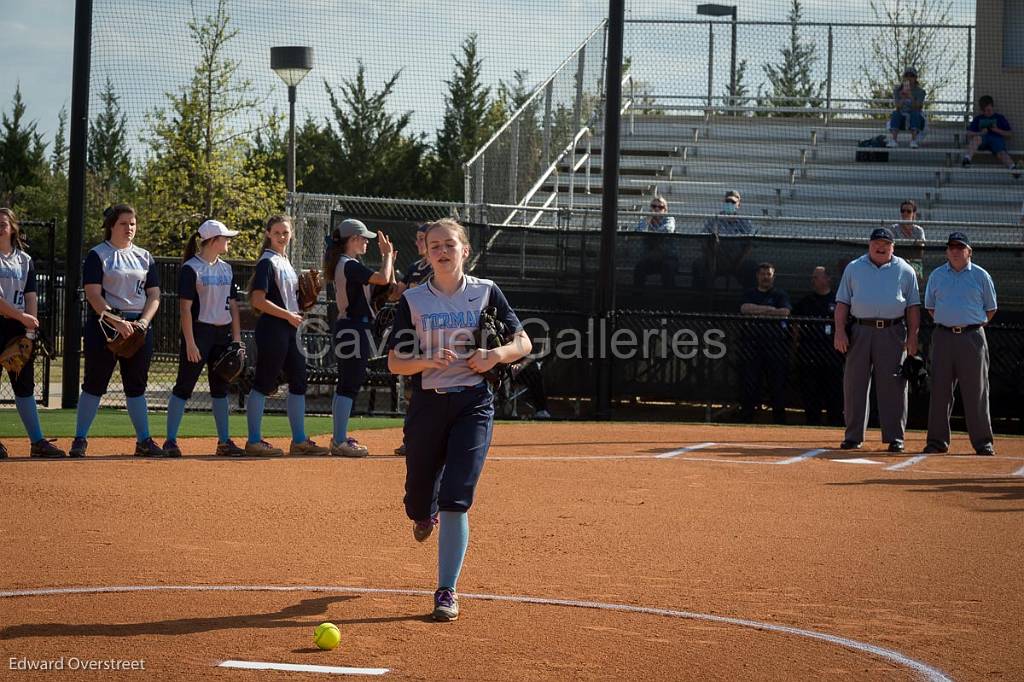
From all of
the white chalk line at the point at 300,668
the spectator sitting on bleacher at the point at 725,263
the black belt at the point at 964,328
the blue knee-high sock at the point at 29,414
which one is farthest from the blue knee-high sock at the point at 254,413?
the spectator sitting on bleacher at the point at 725,263

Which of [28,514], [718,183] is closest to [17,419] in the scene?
[28,514]

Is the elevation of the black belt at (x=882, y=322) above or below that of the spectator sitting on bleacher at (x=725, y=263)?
below

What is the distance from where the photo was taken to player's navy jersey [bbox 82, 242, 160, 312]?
1047 cm

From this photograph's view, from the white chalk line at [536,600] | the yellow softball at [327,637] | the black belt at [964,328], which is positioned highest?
the black belt at [964,328]

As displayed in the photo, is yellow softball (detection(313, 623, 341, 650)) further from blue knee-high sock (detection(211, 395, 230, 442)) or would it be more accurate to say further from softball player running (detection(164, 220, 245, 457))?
blue knee-high sock (detection(211, 395, 230, 442))

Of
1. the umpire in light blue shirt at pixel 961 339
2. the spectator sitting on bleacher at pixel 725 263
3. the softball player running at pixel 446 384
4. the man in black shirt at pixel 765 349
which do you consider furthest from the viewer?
the spectator sitting on bleacher at pixel 725 263

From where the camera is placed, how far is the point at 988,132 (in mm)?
22906

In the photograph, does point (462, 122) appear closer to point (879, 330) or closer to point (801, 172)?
point (801, 172)

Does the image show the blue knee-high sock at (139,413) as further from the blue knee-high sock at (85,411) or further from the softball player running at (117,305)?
the blue knee-high sock at (85,411)

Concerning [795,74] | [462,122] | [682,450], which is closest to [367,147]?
[462,122]

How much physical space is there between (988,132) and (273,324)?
16.3m

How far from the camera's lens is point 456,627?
556 cm

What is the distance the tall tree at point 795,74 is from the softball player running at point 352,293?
1444 cm

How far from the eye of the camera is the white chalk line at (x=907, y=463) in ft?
37.7
